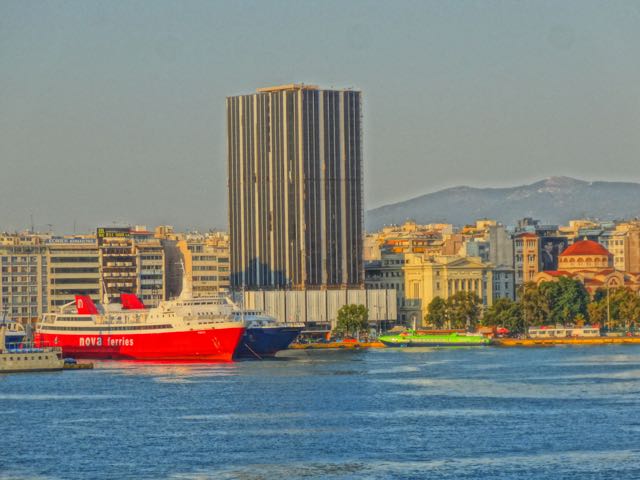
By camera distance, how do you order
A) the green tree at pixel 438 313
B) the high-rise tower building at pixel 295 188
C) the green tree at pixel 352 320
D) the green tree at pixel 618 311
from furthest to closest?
the high-rise tower building at pixel 295 188 < the green tree at pixel 438 313 < the green tree at pixel 618 311 < the green tree at pixel 352 320

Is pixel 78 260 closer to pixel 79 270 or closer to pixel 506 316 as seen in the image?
pixel 79 270

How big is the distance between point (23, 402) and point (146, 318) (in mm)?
Result: 48206

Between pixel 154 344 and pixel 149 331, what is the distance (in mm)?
1293

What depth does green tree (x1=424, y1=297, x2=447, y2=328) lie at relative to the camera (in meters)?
185

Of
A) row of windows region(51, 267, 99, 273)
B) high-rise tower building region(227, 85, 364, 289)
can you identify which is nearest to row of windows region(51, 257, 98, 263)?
row of windows region(51, 267, 99, 273)

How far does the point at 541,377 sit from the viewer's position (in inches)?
4336

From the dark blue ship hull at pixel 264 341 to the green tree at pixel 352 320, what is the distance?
33351 millimetres

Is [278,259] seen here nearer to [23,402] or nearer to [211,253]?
[211,253]

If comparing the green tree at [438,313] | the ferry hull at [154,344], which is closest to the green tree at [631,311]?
the green tree at [438,313]

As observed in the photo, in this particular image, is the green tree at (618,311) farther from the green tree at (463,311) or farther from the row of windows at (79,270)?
the row of windows at (79,270)

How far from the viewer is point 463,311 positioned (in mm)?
183250

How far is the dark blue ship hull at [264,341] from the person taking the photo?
465 feet

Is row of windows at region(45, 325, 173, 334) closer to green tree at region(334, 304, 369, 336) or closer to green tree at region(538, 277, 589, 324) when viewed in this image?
green tree at region(334, 304, 369, 336)

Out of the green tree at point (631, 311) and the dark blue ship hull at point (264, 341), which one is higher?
the green tree at point (631, 311)
